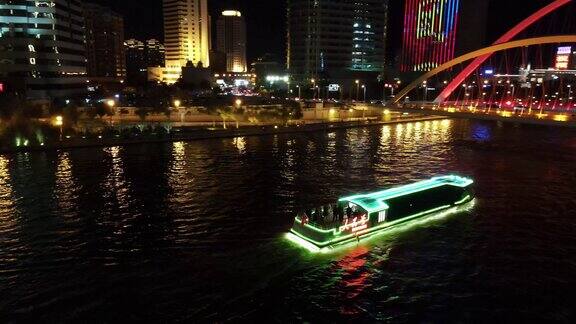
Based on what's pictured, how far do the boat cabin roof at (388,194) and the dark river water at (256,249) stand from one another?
1611 mm

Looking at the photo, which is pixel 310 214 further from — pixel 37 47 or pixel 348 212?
pixel 37 47

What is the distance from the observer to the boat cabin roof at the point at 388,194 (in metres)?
23.3

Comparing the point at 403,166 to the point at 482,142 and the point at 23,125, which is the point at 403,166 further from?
the point at 23,125

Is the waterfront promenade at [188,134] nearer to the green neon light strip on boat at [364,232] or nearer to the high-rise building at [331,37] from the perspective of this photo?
the green neon light strip on boat at [364,232]

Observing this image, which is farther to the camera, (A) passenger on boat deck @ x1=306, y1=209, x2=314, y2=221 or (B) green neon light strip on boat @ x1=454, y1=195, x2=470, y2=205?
(B) green neon light strip on boat @ x1=454, y1=195, x2=470, y2=205

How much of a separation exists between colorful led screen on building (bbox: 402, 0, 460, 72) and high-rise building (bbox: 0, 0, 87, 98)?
378 feet

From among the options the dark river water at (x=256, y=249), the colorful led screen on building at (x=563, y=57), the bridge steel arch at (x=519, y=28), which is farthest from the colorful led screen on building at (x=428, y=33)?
the dark river water at (x=256, y=249)

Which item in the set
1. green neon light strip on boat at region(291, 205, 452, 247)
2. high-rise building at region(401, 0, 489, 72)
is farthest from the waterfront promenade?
high-rise building at region(401, 0, 489, 72)

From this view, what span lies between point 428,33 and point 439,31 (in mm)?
4814

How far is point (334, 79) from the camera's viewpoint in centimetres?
15250

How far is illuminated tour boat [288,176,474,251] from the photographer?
→ 70.1 feet

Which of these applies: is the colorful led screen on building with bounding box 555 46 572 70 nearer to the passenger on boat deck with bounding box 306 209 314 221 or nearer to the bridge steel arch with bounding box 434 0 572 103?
→ the bridge steel arch with bounding box 434 0 572 103

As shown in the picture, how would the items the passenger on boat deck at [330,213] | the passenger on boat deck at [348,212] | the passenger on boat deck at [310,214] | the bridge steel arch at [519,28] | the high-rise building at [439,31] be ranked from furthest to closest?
the high-rise building at [439,31] → the bridge steel arch at [519,28] → the passenger on boat deck at [348,212] → the passenger on boat deck at [310,214] → the passenger on boat deck at [330,213]

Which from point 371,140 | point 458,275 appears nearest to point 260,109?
point 371,140
